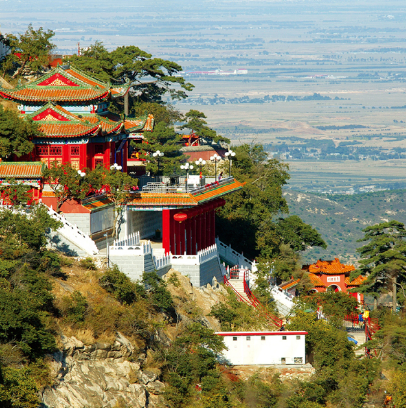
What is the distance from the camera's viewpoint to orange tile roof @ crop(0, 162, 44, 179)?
54.9m

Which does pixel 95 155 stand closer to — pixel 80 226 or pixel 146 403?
pixel 80 226

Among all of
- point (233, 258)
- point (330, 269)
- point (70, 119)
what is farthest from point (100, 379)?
point (330, 269)

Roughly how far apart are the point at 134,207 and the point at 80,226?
3.76 metres

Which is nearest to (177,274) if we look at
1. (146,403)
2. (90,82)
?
(146,403)

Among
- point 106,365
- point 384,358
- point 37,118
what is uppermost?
point 37,118

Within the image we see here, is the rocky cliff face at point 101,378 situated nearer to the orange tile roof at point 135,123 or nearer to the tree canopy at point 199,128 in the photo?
the orange tile roof at point 135,123

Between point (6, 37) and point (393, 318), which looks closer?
point (393, 318)

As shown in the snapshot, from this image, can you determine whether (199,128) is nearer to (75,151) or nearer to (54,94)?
(54,94)

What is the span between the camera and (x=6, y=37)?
86.6 m

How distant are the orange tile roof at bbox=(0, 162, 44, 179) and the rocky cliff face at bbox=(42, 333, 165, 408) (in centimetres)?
1457

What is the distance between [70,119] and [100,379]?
855 inches

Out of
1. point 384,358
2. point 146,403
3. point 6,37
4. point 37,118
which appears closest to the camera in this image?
point 146,403

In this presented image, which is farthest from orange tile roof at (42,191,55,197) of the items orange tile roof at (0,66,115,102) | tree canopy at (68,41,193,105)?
tree canopy at (68,41,193,105)

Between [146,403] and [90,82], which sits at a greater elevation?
[90,82]
